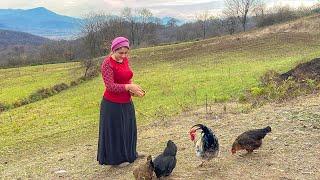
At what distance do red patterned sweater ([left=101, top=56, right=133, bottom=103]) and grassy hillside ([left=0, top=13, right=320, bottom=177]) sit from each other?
559 centimetres

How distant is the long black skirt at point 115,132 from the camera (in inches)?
317

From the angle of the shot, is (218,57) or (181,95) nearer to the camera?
(181,95)

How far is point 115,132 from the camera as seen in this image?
8102 mm

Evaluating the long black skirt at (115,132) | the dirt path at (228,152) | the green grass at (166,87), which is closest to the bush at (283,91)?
the dirt path at (228,152)

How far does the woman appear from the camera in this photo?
7682mm

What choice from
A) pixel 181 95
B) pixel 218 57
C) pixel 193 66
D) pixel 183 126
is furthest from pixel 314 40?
pixel 183 126

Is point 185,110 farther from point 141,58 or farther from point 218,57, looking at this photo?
point 141,58

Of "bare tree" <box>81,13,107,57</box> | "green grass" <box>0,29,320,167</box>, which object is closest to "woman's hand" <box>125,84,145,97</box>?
"green grass" <box>0,29,320,167</box>

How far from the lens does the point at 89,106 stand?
2369 cm

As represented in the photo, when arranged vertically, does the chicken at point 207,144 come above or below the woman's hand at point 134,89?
below

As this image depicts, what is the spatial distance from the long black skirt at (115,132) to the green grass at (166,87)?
5.46 m

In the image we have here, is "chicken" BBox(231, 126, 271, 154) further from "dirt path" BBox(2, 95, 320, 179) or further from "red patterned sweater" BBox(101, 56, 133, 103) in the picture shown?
"red patterned sweater" BBox(101, 56, 133, 103)

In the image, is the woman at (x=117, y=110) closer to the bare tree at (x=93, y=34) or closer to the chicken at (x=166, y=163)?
the chicken at (x=166, y=163)

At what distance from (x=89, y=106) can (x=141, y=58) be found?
77.8ft
